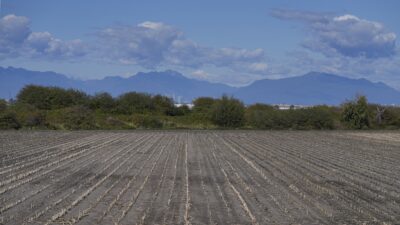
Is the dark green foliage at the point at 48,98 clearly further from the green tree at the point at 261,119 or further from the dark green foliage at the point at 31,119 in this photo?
the green tree at the point at 261,119

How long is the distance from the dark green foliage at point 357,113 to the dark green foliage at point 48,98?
36.6 m

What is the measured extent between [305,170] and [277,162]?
3112mm

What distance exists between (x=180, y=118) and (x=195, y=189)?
64.1 meters

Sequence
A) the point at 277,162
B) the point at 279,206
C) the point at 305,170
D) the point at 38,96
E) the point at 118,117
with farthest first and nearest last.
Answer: the point at 38,96
the point at 118,117
the point at 277,162
the point at 305,170
the point at 279,206

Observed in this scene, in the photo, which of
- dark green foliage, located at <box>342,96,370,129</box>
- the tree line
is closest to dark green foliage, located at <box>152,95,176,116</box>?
the tree line

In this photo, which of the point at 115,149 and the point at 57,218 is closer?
the point at 57,218

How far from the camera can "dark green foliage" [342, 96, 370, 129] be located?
7094cm

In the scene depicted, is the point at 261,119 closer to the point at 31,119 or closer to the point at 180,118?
the point at 180,118

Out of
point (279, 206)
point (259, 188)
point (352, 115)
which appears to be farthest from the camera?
point (352, 115)

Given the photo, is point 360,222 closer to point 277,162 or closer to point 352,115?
point 277,162

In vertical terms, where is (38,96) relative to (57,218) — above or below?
above

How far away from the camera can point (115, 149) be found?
104 ft

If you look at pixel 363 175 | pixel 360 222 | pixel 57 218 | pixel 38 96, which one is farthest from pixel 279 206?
pixel 38 96

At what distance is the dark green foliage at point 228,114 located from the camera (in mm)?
72000
